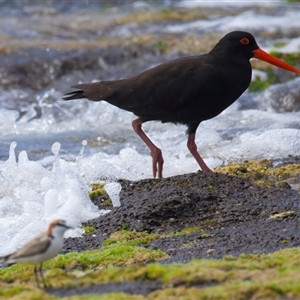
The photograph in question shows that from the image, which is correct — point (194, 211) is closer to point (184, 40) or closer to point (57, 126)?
point (57, 126)

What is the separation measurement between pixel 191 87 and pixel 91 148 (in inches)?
154

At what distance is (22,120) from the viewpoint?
14.7 m

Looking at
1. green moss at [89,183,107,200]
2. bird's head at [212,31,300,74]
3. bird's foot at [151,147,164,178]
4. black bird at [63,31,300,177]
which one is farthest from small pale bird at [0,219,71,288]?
bird's head at [212,31,300,74]

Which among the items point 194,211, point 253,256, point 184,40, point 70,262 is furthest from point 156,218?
point 184,40

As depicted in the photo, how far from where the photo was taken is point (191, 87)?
28.0 ft

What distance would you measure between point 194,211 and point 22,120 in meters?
8.00

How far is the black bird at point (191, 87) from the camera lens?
8.53 meters

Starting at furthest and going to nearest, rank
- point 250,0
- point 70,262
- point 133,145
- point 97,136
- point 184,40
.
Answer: point 250,0 → point 184,40 → point 97,136 → point 133,145 → point 70,262

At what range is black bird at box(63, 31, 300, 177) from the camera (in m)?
8.53

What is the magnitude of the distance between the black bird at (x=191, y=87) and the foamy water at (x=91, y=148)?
2.88 ft

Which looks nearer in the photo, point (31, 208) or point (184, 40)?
point (31, 208)

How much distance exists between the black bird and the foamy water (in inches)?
34.5

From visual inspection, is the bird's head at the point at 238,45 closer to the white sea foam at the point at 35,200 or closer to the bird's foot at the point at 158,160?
the bird's foot at the point at 158,160

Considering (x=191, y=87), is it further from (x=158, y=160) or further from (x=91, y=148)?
(x=91, y=148)
